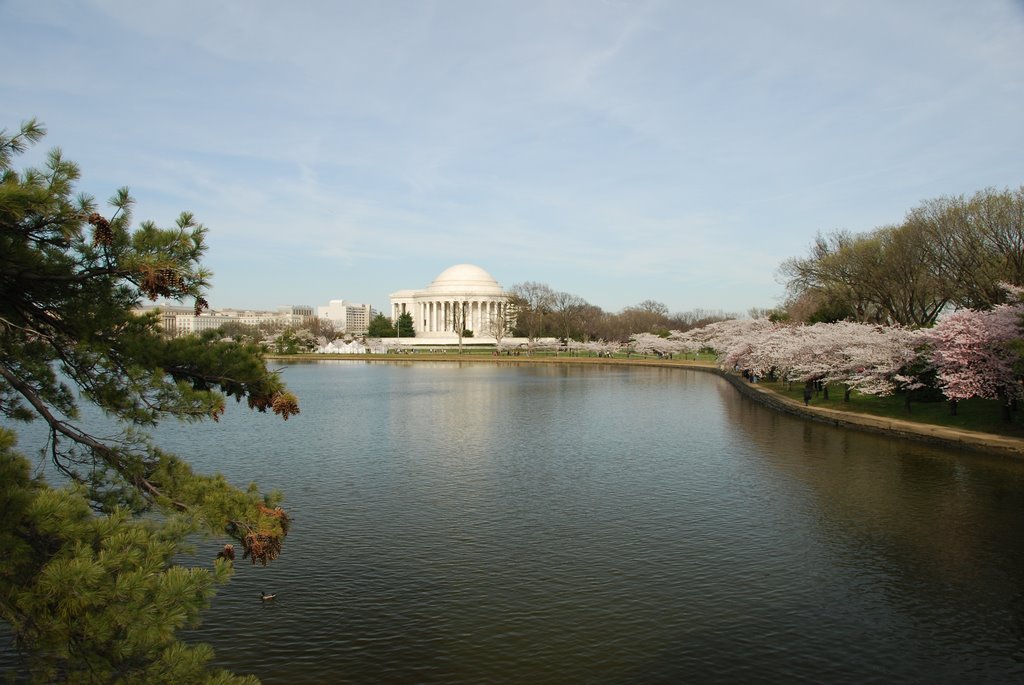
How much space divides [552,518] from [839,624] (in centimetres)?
→ 692

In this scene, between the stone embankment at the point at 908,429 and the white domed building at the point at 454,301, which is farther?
the white domed building at the point at 454,301

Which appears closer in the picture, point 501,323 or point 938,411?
point 938,411

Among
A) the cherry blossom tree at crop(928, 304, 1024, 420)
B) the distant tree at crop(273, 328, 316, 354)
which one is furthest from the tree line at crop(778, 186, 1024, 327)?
the distant tree at crop(273, 328, 316, 354)

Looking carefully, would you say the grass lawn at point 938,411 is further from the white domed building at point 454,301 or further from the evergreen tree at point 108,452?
the white domed building at point 454,301

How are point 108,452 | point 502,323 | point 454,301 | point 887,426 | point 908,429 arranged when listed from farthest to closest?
point 454,301
point 502,323
point 887,426
point 908,429
point 108,452

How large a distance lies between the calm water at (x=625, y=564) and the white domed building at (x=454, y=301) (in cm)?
10793

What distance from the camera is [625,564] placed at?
13.9m

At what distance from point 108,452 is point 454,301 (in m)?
132

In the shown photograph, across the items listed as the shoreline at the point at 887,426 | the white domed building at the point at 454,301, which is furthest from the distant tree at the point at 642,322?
the shoreline at the point at 887,426

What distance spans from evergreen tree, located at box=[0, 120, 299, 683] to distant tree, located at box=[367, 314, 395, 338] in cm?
12522

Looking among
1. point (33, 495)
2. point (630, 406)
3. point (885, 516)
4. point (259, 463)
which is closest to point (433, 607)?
point (33, 495)

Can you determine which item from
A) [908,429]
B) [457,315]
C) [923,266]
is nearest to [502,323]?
[457,315]

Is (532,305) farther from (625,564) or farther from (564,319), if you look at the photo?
(625,564)

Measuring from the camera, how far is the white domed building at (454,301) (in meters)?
137
